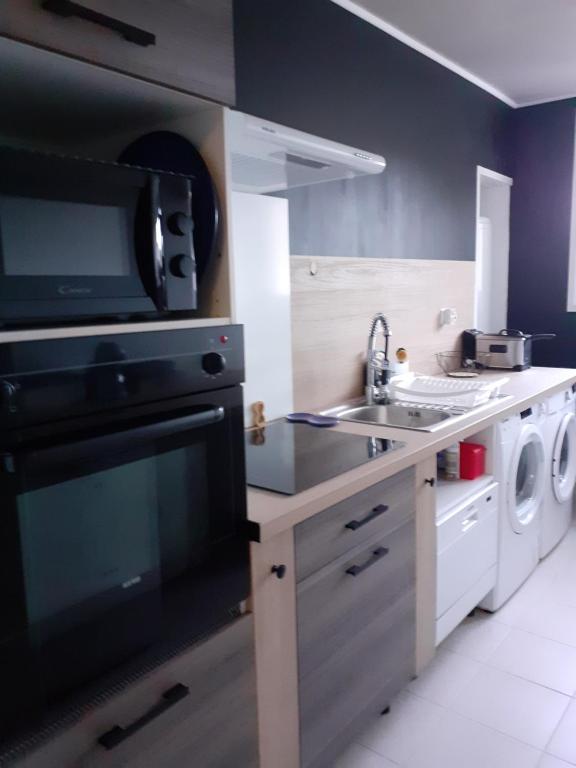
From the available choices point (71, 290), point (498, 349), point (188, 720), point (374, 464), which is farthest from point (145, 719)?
point (498, 349)

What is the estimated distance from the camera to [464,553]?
7.25ft

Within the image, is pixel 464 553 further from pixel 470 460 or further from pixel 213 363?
pixel 213 363

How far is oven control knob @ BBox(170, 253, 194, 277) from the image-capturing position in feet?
3.66

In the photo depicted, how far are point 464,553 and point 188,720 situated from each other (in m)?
1.34

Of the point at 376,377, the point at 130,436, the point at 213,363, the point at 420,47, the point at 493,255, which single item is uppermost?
the point at 420,47

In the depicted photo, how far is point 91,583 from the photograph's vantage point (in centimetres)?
98

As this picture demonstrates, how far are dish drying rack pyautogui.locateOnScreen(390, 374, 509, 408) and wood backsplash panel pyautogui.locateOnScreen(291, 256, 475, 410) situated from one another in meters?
0.20

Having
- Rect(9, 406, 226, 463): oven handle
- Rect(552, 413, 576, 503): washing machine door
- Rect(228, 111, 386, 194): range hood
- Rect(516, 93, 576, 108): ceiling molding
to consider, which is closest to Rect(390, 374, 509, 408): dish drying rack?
Rect(552, 413, 576, 503): washing machine door

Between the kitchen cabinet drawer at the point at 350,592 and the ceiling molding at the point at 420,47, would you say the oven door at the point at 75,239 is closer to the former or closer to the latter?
the kitchen cabinet drawer at the point at 350,592

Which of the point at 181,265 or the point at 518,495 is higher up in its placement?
the point at 181,265

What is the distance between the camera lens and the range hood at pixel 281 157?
141 cm

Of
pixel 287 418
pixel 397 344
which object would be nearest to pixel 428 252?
pixel 397 344

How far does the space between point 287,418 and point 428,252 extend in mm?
1508

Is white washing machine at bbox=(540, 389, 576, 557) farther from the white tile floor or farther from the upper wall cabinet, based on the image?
the upper wall cabinet
